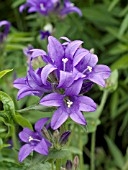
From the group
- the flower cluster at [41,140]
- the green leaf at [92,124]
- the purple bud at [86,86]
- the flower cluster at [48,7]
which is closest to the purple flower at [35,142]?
the flower cluster at [41,140]

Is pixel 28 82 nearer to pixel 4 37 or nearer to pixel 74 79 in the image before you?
pixel 74 79

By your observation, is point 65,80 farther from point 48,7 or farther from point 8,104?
point 48,7

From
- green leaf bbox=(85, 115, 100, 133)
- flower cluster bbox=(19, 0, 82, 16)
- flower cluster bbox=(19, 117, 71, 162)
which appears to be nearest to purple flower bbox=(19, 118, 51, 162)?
flower cluster bbox=(19, 117, 71, 162)

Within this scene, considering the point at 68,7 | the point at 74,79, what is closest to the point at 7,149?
the point at 74,79

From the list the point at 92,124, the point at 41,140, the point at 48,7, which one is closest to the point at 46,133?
the point at 41,140

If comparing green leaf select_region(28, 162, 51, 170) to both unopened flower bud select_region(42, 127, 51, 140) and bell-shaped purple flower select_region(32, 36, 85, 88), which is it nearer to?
unopened flower bud select_region(42, 127, 51, 140)

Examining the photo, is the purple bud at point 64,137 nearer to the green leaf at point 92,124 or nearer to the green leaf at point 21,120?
the green leaf at point 21,120
